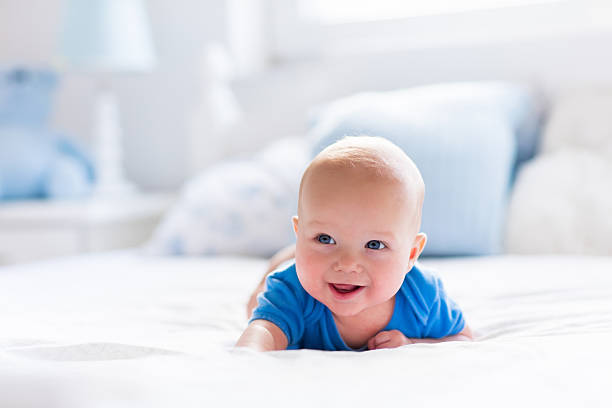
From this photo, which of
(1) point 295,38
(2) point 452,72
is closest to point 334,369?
(2) point 452,72

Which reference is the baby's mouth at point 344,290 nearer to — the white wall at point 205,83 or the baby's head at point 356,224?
the baby's head at point 356,224

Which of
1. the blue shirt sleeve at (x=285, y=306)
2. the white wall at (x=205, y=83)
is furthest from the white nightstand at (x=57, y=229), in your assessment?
Result: the blue shirt sleeve at (x=285, y=306)

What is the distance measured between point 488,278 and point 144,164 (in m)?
1.72

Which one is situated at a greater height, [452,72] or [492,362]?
[452,72]

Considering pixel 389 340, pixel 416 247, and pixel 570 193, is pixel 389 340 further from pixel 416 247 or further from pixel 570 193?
pixel 570 193

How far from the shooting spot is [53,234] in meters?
1.98

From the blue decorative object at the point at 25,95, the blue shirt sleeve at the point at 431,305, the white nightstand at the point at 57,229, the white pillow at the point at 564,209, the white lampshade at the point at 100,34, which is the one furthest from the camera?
the blue decorative object at the point at 25,95

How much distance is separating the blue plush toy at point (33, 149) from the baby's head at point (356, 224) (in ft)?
5.52

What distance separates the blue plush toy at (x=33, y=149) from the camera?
2.20m

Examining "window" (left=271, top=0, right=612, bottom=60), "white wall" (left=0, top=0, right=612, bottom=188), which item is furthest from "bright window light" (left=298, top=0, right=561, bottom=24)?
"white wall" (left=0, top=0, right=612, bottom=188)

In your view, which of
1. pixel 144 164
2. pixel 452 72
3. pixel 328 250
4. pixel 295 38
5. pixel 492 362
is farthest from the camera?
pixel 144 164

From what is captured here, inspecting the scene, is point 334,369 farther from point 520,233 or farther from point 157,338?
point 520,233

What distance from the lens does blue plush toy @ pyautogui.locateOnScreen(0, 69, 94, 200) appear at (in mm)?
2199

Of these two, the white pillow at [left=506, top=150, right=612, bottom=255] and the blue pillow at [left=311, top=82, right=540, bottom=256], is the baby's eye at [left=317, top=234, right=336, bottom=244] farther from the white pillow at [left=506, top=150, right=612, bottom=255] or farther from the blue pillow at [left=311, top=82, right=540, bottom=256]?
the white pillow at [left=506, top=150, right=612, bottom=255]
